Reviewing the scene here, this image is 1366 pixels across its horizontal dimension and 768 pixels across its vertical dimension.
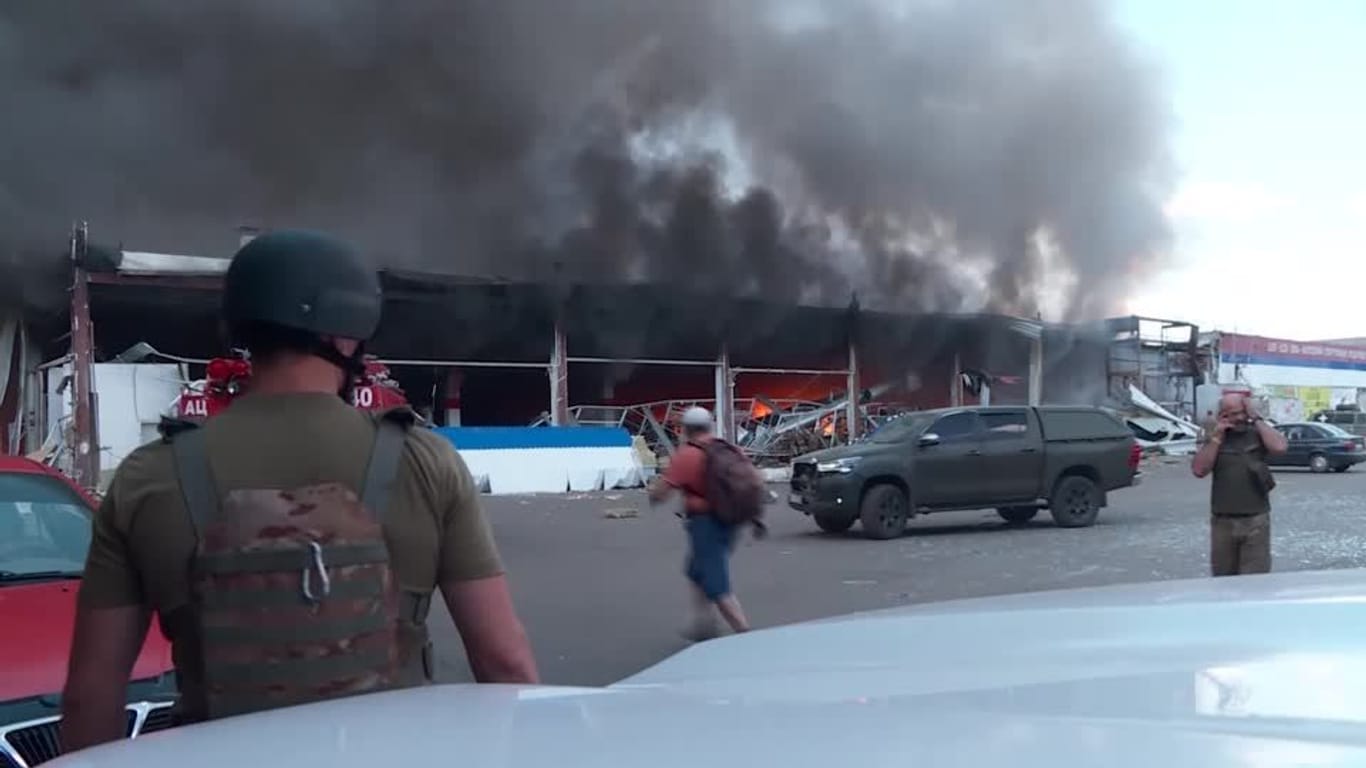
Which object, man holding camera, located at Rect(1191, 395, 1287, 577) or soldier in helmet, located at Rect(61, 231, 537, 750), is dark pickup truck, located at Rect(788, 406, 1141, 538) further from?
soldier in helmet, located at Rect(61, 231, 537, 750)

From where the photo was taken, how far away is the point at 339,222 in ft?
66.3

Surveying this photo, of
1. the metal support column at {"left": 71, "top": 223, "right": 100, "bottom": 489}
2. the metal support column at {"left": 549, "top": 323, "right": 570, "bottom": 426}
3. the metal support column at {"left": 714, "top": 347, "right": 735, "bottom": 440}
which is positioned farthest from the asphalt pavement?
the metal support column at {"left": 714, "top": 347, "right": 735, "bottom": 440}

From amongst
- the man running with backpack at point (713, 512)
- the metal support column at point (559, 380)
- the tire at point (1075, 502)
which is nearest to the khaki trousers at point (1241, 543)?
the man running with backpack at point (713, 512)

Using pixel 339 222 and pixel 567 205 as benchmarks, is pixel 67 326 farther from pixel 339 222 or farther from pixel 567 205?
pixel 567 205

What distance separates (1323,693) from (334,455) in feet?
4.33

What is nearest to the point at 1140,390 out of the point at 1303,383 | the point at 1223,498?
the point at 1303,383

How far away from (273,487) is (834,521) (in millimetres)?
12073

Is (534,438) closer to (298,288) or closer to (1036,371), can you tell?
(1036,371)

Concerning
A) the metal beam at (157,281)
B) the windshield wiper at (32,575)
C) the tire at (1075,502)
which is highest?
the metal beam at (157,281)

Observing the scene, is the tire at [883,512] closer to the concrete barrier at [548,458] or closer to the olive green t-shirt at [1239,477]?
the olive green t-shirt at [1239,477]

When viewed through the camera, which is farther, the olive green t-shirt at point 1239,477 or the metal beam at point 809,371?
the metal beam at point 809,371

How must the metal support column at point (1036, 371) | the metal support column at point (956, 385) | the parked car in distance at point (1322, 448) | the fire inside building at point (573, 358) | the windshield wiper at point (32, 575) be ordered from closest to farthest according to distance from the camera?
1. the windshield wiper at point (32, 575)
2. the fire inside building at point (573, 358)
3. the parked car in distance at point (1322, 448)
4. the metal support column at point (1036, 371)
5. the metal support column at point (956, 385)

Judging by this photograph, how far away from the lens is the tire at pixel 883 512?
1291cm

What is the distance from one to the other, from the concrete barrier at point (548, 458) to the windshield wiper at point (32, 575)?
14.5 meters
